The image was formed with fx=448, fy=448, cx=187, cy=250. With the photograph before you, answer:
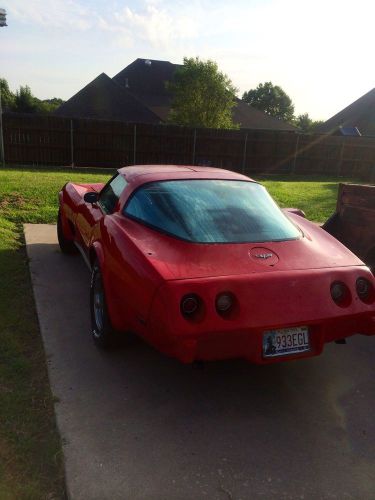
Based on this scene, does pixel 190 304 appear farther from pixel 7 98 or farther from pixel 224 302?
pixel 7 98

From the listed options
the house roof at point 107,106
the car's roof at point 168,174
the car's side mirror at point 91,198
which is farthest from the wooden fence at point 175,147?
the house roof at point 107,106

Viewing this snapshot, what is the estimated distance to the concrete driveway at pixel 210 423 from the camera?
2260mm

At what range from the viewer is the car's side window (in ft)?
12.8

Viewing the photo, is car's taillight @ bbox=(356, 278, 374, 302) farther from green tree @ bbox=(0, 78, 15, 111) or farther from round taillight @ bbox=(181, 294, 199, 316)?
green tree @ bbox=(0, 78, 15, 111)

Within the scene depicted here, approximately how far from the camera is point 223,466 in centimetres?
237

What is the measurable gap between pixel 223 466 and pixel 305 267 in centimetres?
128

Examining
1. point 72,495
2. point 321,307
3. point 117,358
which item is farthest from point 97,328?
point 321,307

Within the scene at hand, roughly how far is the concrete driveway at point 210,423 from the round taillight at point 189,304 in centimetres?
72

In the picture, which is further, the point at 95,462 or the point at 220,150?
the point at 220,150

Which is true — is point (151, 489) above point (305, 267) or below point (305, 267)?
below

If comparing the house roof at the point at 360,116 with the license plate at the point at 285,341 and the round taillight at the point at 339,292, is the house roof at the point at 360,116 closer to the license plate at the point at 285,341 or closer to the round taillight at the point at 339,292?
the round taillight at the point at 339,292

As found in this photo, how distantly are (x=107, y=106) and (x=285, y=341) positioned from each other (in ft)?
110

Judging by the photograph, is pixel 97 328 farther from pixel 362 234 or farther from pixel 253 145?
pixel 253 145

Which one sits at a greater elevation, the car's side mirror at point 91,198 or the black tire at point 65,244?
the car's side mirror at point 91,198
